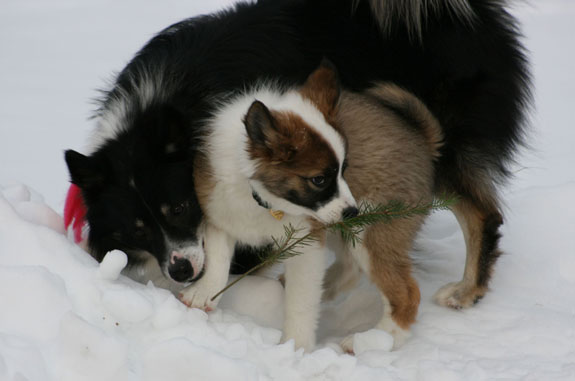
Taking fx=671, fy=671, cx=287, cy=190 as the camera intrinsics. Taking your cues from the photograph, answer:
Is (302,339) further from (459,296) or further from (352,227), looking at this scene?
(459,296)

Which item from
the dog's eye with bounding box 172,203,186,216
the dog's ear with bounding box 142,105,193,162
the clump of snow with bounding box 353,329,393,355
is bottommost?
the clump of snow with bounding box 353,329,393,355

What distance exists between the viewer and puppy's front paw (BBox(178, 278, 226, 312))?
8.98 ft

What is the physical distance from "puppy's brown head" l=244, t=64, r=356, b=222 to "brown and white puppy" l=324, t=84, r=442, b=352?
263 mm

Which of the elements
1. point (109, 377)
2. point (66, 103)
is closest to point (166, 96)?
point (109, 377)

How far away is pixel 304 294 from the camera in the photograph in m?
2.86

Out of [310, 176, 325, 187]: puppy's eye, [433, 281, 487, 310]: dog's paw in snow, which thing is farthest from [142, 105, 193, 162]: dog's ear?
[433, 281, 487, 310]: dog's paw in snow

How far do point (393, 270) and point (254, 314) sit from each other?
636 millimetres

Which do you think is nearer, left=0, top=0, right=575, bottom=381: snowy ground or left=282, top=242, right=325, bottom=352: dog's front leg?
left=0, top=0, right=575, bottom=381: snowy ground

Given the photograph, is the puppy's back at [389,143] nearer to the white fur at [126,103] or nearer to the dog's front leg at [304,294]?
the dog's front leg at [304,294]

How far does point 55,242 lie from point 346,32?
170 centimetres

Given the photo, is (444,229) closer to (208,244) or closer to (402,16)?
(402,16)

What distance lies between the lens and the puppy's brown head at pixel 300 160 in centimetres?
254

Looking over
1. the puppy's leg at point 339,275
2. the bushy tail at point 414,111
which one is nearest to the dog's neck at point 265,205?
the puppy's leg at point 339,275

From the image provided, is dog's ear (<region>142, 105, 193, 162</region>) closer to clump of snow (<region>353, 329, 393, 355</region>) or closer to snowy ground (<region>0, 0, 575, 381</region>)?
snowy ground (<region>0, 0, 575, 381</region>)
